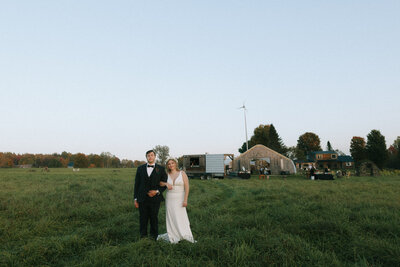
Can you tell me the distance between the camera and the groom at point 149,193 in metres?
5.06

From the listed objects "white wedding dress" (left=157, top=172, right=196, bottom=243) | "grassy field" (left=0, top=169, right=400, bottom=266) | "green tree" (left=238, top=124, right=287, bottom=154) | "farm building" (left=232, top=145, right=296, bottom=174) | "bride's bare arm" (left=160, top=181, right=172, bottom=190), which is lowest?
"grassy field" (left=0, top=169, right=400, bottom=266)

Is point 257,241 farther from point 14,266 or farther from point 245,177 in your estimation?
point 245,177

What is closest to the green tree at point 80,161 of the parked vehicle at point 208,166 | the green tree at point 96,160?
the green tree at point 96,160

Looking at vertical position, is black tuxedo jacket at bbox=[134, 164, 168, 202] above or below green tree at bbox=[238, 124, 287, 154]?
below

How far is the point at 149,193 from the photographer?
5.00 metres

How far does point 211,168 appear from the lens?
25516 mm

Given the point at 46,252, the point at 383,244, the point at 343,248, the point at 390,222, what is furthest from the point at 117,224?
the point at 390,222

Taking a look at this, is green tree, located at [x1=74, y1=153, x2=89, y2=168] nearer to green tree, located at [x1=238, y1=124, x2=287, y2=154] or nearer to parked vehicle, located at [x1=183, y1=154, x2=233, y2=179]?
green tree, located at [x1=238, y1=124, x2=287, y2=154]

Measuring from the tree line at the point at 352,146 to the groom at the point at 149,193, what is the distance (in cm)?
3182

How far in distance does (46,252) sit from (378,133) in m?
58.0

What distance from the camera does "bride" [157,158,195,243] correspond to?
486 centimetres

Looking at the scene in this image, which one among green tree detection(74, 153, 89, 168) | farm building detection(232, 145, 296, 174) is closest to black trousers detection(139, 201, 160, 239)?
farm building detection(232, 145, 296, 174)

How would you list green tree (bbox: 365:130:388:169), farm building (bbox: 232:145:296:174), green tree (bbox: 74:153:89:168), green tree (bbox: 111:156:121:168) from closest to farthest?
1. farm building (bbox: 232:145:296:174)
2. green tree (bbox: 365:130:388:169)
3. green tree (bbox: 74:153:89:168)
4. green tree (bbox: 111:156:121:168)

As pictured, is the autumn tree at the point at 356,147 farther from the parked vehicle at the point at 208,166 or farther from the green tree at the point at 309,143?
the parked vehicle at the point at 208,166
